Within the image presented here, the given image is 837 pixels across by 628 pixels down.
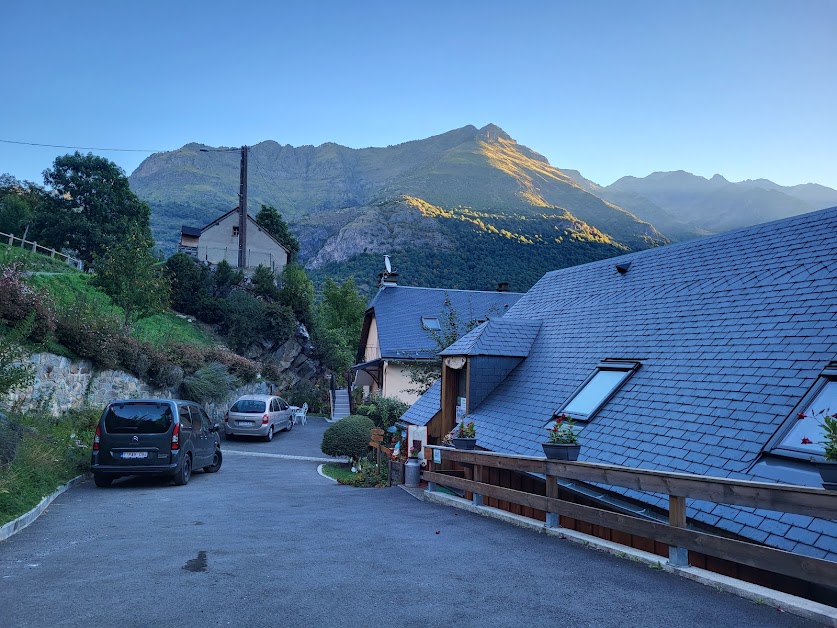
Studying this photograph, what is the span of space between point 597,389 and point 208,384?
19.0 metres

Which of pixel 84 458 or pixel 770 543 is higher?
pixel 770 543

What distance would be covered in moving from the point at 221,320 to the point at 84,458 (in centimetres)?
2570

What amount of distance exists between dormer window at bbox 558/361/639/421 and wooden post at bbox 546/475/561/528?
8.80 ft

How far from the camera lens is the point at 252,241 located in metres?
50.8

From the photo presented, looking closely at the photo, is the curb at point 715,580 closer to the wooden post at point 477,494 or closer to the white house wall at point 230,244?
the wooden post at point 477,494

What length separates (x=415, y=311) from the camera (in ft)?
108

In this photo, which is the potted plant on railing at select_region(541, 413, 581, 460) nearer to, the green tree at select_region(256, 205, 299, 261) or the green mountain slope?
the green tree at select_region(256, 205, 299, 261)

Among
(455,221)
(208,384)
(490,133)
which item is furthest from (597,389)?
(490,133)

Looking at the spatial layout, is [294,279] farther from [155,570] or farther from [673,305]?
[155,570]

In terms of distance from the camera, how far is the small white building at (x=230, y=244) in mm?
49906

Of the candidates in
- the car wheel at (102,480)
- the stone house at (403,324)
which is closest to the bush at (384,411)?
the stone house at (403,324)

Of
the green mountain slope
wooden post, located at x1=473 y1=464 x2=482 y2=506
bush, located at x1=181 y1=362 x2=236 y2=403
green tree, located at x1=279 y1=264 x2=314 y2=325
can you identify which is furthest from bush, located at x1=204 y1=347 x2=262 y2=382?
the green mountain slope

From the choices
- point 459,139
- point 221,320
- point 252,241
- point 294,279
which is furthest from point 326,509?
point 459,139

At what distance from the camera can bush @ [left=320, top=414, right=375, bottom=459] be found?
18.2 meters
